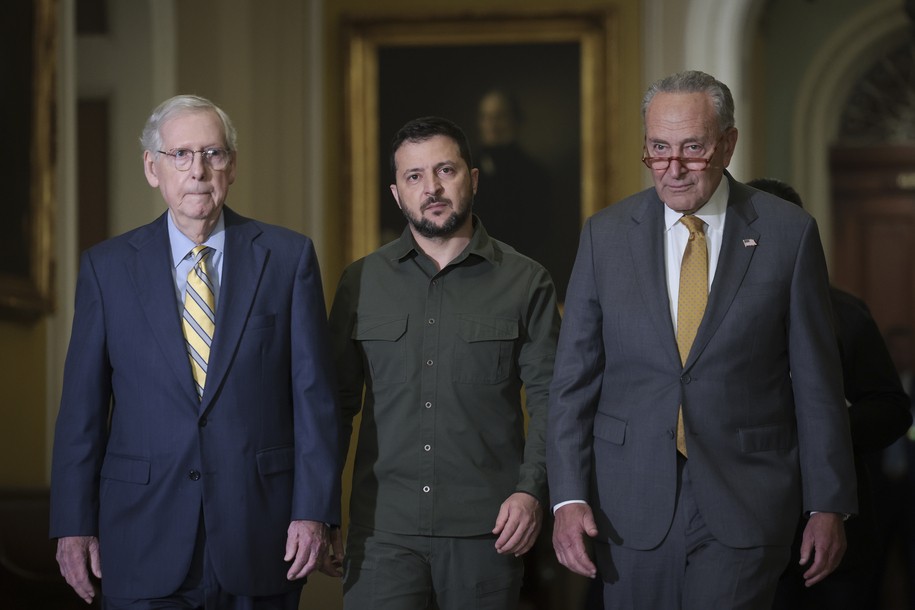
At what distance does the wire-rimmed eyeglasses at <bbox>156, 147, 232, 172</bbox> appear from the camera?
3.38 m

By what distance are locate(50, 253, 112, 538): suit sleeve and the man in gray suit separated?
1.09m

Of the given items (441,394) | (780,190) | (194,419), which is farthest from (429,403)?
(780,190)

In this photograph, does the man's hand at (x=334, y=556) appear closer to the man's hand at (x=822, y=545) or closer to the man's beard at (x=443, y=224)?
the man's beard at (x=443, y=224)

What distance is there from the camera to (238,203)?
817 centimetres

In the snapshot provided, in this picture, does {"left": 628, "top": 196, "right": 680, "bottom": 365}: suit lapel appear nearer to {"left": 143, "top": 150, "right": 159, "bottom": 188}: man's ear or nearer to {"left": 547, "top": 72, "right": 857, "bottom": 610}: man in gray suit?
{"left": 547, "top": 72, "right": 857, "bottom": 610}: man in gray suit

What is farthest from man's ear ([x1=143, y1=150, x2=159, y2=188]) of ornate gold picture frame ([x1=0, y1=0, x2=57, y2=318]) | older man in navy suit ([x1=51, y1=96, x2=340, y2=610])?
ornate gold picture frame ([x1=0, y1=0, x2=57, y2=318])

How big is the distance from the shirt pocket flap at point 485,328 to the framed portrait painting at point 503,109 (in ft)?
17.2

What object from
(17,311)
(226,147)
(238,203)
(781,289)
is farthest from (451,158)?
(238,203)

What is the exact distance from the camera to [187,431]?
331 cm

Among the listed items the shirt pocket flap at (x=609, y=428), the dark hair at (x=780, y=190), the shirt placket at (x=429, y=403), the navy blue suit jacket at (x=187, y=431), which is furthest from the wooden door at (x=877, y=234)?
the navy blue suit jacket at (x=187, y=431)

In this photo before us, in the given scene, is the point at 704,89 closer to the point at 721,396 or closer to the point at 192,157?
the point at 721,396

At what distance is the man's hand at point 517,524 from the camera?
138 inches

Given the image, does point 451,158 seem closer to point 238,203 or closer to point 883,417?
point 883,417

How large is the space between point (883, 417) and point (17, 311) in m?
3.41
